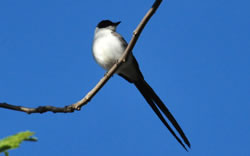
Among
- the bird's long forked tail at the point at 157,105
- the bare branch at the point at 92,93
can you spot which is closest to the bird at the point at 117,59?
the bird's long forked tail at the point at 157,105

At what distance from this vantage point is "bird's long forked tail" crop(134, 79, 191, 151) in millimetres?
3469

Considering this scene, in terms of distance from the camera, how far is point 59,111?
264 centimetres

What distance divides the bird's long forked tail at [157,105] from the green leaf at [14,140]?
2250 millimetres

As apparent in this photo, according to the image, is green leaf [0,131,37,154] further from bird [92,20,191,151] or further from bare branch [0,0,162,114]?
bird [92,20,191,151]

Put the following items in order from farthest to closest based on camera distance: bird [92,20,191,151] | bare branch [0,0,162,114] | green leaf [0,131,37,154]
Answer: bird [92,20,191,151]
bare branch [0,0,162,114]
green leaf [0,131,37,154]

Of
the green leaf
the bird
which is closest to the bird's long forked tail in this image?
the bird

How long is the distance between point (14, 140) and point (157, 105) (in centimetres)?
297

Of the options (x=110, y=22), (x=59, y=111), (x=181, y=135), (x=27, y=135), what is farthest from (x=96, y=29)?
(x=27, y=135)

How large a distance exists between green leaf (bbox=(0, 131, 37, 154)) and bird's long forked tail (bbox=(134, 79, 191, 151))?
2.25 metres

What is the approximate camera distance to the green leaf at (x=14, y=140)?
1.14m

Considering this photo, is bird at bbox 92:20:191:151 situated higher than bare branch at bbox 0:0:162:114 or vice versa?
bird at bbox 92:20:191:151

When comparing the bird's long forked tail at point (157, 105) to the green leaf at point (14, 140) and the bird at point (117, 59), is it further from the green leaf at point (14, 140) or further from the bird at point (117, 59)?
the green leaf at point (14, 140)

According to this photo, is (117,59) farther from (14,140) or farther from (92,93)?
(14,140)

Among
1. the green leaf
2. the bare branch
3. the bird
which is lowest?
the green leaf
